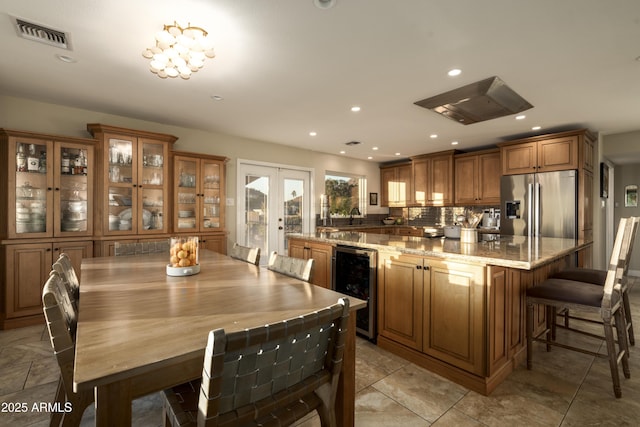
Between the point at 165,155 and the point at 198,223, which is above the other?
the point at 165,155

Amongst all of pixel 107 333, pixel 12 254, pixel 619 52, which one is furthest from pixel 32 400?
pixel 619 52

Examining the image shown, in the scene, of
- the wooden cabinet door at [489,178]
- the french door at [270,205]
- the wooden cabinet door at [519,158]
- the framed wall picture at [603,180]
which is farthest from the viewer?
the wooden cabinet door at [489,178]

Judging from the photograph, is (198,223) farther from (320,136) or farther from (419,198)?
(419,198)

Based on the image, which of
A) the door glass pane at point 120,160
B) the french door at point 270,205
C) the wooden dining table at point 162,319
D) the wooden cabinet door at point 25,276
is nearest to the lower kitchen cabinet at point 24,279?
the wooden cabinet door at point 25,276

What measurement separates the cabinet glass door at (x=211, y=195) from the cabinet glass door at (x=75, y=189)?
131cm

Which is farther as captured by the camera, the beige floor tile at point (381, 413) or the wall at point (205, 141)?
the wall at point (205, 141)

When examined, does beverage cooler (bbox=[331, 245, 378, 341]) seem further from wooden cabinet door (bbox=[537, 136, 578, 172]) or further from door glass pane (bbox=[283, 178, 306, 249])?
wooden cabinet door (bbox=[537, 136, 578, 172])

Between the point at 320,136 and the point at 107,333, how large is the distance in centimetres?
421

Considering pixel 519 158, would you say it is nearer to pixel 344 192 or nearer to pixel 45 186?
pixel 344 192

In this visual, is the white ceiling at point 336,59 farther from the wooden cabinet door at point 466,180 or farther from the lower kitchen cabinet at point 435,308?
the lower kitchen cabinet at point 435,308

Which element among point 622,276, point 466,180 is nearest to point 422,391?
point 622,276

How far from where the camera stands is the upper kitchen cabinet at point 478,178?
518cm

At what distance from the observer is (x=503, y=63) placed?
2.44m

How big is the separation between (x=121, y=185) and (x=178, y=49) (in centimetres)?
234
